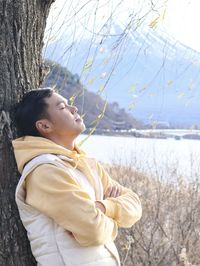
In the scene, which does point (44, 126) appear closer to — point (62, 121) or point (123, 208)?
point (62, 121)

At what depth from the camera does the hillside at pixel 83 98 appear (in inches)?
147

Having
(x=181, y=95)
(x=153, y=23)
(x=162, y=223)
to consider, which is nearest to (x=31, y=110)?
(x=153, y=23)

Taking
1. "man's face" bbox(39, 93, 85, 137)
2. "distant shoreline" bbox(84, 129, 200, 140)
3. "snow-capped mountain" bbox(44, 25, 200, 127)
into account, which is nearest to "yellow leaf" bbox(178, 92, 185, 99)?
"snow-capped mountain" bbox(44, 25, 200, 127)

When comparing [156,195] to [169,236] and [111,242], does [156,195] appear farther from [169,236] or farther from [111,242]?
[111,242]

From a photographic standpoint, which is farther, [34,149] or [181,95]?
[181,95]

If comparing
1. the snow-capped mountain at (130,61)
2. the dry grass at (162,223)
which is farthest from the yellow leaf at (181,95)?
the dry grass at (162,223)

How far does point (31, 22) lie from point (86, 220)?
1014mm

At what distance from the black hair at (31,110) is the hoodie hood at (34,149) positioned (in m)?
0.06

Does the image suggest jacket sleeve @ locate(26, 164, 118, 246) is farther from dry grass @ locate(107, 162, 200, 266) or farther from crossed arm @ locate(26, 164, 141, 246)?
dry grass @ locate(107, 162, 200, 266)

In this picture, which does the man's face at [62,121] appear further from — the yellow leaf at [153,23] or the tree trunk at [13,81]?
the yellow leaf at [153,23]

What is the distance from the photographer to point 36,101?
2600 millimetres

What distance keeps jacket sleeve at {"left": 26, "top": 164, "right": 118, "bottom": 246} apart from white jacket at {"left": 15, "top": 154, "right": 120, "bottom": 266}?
0.12ft

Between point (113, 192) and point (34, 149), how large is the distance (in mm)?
431

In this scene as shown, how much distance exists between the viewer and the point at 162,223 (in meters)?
6.75
